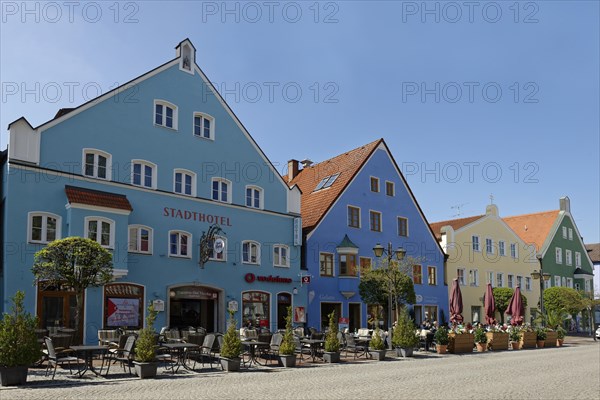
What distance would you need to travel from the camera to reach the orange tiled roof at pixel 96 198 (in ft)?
78.0

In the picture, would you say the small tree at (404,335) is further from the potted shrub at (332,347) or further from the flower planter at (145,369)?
the flower planter at (145,369)

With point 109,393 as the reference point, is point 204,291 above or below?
above

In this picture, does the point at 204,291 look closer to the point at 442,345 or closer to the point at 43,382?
the point at 442,345

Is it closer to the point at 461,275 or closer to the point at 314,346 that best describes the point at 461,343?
the point at 314,346

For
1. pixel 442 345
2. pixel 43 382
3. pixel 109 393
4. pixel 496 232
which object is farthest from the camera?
pixel 496 232

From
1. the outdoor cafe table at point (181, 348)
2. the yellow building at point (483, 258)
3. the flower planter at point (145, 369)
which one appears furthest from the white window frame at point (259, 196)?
the yellow building at point (483, 258)

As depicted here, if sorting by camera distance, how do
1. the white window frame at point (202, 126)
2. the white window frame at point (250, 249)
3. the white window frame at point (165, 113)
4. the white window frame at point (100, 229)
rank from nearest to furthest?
the white window frame at point (100, 229)
the white window frame at point (165, 113)
the white window frame at point (202, 126)
the white window frame at point (250, 249)

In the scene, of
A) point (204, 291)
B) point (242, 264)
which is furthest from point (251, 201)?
point (204, 291)

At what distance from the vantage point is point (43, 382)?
14586mm

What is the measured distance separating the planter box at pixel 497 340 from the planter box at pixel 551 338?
4.53m

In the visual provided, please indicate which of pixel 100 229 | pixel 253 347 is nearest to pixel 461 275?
pixel 253 347

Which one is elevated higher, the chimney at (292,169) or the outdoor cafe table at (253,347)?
the chimney at (292,169)

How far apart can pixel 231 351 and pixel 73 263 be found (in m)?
5.56

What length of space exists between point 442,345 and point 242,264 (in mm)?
9810
